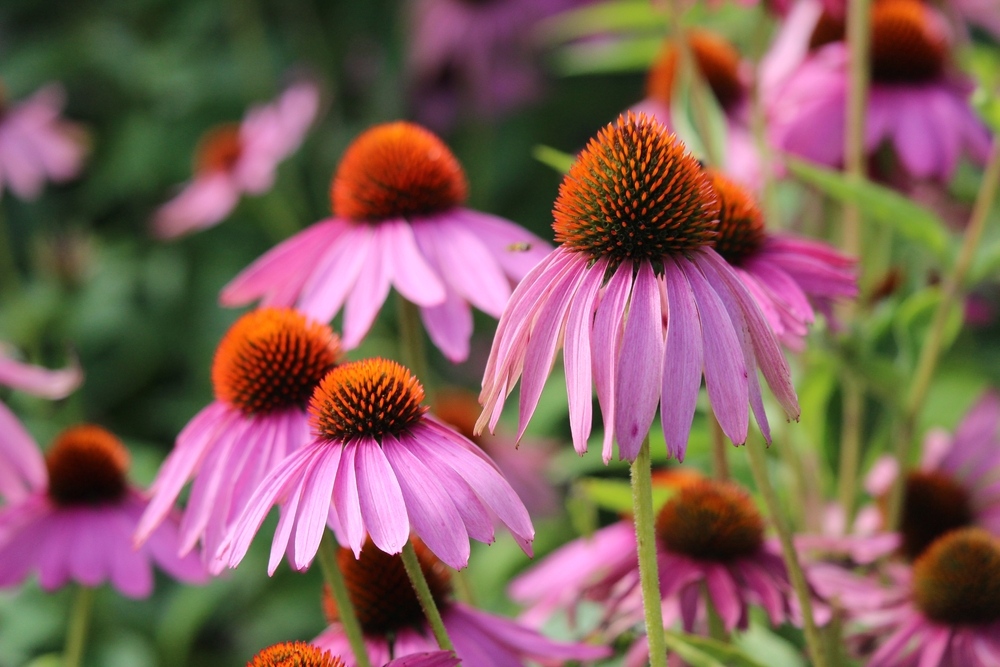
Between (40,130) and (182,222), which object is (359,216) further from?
(40,130)

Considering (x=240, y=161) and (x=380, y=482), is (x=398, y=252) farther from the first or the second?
(x=240, y=161)

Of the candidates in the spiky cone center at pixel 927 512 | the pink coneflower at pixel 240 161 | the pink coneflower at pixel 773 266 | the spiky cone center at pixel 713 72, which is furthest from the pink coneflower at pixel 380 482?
the pink coneflower at pixel 240 161

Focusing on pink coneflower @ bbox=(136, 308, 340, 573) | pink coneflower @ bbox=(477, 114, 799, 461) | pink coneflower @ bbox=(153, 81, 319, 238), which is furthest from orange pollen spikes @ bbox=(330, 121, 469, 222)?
pink coneflower @ bbox=(153, 81, 319, 238)

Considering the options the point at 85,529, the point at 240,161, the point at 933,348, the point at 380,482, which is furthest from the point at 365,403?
the point at 240,161

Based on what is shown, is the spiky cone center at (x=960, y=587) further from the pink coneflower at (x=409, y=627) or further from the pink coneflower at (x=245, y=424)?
the pink coneflower at (x=245, y=424)

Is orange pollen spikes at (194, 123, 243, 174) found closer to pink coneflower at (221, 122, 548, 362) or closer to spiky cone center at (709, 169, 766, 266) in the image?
pink coneflower at (221, 122, 548, 362)

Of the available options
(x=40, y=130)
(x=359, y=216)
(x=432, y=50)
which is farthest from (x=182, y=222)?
(x=359, y=216)
